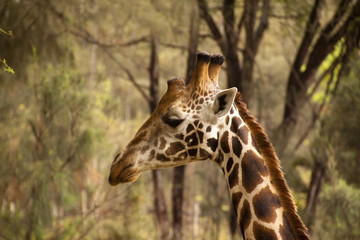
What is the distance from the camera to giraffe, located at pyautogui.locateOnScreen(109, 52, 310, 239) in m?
2.71

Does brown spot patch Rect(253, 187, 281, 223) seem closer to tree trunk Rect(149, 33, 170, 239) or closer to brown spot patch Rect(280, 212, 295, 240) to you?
brown spot patch Rect(280, 212, 295, 240)

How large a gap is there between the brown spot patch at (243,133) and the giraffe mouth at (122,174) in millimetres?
705

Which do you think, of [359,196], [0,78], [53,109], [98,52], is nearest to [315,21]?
[359,196]

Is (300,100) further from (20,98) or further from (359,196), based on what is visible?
(20,98)

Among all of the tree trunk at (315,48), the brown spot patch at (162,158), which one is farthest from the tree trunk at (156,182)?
the brown spot patch at (162,158)

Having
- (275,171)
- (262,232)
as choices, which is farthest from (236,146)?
(262,232)

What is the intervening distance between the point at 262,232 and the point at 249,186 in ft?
0.93

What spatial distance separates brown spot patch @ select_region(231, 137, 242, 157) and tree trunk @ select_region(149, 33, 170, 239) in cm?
775

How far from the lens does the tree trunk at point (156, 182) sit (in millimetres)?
10613

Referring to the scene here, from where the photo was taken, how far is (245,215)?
2.76m

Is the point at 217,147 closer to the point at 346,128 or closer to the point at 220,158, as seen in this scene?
the point at 220,158

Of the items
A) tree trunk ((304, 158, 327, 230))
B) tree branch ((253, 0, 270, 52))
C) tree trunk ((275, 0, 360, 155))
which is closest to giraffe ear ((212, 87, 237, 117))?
tree trunk ((275, 0, 360, 155))

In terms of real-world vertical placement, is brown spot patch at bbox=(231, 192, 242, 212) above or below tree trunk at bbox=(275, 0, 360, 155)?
below

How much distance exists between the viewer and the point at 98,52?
14.8 meters
